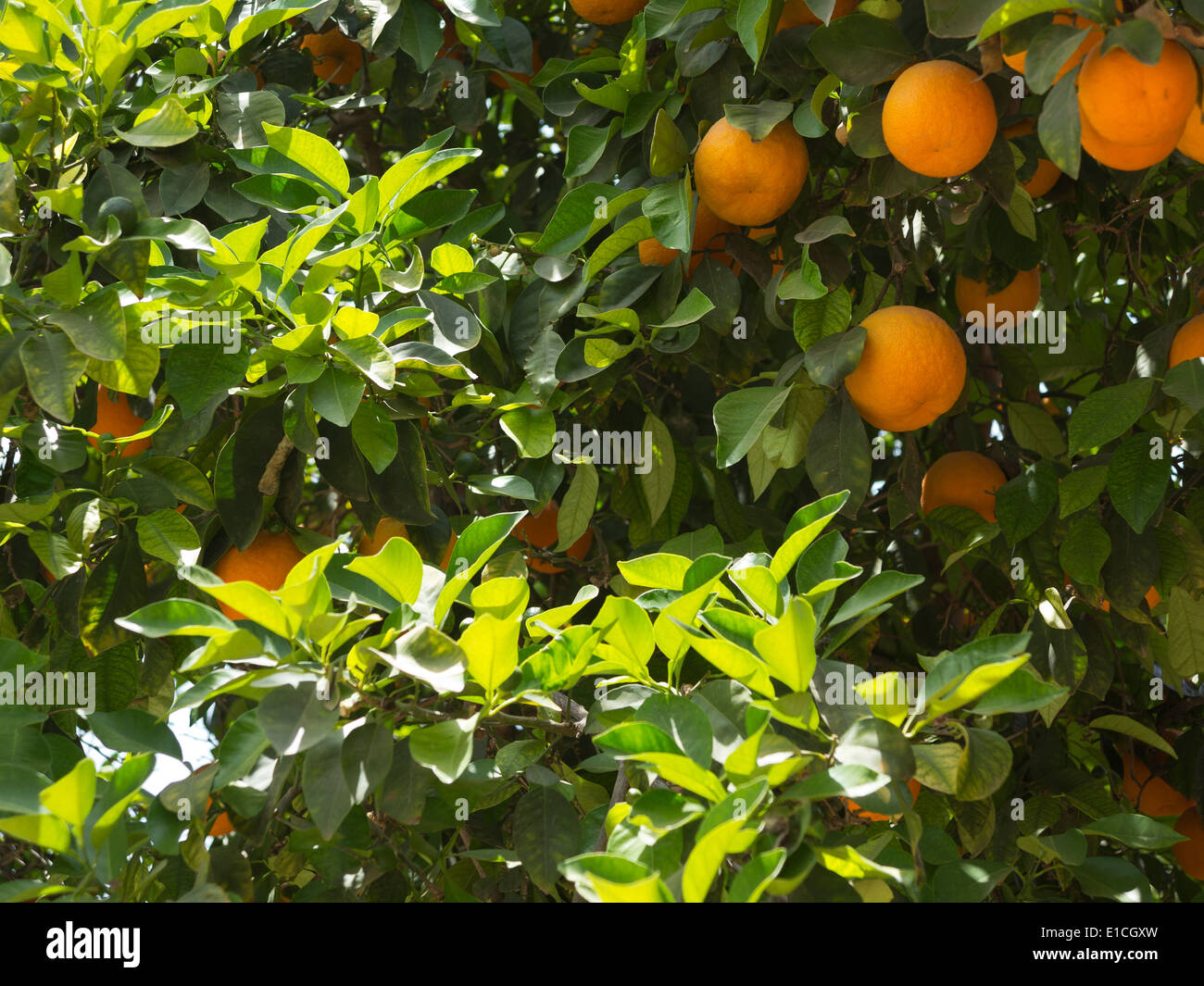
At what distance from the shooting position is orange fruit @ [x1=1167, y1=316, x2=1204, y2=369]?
1.55m

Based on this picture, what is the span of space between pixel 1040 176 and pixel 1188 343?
0.39 meters

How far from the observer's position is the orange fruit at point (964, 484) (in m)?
1.93

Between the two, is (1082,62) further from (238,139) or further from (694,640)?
(238,139)

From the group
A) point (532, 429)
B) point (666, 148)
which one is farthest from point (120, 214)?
point (666, 148)

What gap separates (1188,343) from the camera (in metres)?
1.57

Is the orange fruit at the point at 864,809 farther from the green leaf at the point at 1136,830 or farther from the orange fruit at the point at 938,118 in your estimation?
the orange fruit at the point at 938,118

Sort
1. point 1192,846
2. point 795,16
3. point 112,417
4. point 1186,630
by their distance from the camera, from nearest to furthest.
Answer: point 795,16 → point 1186,630 → point 112,417 → point 1192,846

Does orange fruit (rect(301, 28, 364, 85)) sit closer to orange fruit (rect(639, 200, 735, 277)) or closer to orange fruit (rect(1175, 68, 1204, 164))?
orange fruit (rect(639, 200, 735, 277))

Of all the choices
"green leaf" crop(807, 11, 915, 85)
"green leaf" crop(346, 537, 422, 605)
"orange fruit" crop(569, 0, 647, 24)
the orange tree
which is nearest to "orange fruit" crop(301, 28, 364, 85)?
the orange tree

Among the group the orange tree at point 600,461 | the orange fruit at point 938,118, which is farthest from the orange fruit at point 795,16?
the orange fruit at point 938,118

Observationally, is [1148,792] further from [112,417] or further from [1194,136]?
[112,417]

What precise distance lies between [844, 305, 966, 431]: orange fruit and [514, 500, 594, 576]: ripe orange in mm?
652

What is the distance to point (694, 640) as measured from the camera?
3.61ft
